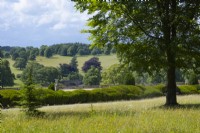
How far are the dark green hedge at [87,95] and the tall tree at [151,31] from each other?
10.4m

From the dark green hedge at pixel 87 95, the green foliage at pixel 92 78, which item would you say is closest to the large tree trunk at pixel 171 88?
the dark green hedge at pixel 87 95

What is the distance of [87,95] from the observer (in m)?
38.2

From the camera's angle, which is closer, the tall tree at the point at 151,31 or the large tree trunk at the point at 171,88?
the tall tree at the point at 151,31

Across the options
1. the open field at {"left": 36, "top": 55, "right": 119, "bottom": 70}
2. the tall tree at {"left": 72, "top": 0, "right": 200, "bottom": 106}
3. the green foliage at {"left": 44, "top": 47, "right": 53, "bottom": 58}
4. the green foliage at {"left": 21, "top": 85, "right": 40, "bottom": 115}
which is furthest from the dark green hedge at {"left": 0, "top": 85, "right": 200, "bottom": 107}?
the green foliage at {"left": 44, "top": 47, "right": 53, "bottom": 58}

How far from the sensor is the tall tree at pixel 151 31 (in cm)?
2125

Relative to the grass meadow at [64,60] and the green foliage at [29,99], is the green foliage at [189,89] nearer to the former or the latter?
the green foliage at [29,99]

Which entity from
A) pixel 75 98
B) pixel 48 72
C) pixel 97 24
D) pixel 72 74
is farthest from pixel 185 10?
pixel 72 74

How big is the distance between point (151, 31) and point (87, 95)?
17433 mm

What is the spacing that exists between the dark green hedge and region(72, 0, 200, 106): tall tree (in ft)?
34.2

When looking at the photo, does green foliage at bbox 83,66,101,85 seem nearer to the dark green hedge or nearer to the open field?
the open field

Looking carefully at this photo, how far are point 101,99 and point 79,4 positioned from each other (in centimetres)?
1783

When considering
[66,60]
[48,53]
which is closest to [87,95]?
[66,60]

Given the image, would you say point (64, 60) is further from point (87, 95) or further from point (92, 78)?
point (87, 95)

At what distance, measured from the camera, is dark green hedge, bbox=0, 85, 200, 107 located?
107 feet
